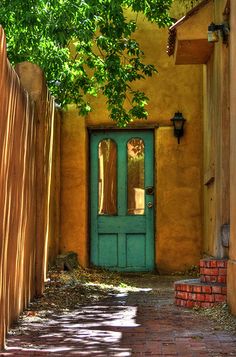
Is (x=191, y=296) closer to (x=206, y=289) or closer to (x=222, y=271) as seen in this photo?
(x=206, y=289)

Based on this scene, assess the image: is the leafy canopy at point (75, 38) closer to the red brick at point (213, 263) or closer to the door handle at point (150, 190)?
the door handle at point (150, 190)

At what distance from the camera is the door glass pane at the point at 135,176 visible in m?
12.8

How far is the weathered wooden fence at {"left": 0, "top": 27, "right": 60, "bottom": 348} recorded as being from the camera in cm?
559

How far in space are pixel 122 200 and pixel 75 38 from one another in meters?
3.36

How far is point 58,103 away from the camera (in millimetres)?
11438

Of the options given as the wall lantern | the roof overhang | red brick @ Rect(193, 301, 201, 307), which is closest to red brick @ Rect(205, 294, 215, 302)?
red brick @ Rect(193, 301, 201, 307)

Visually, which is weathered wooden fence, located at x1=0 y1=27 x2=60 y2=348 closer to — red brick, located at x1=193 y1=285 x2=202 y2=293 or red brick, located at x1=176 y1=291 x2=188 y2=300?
red brick, located at x1=176 y1=291 x2=188 y2=300

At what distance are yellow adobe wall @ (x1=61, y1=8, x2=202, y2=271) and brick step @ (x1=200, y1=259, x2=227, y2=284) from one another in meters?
4.55

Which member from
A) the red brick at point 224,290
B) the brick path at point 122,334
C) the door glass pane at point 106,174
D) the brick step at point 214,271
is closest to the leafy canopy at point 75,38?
the door glass pane at point 106,174

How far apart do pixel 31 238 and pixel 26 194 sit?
0.61 m

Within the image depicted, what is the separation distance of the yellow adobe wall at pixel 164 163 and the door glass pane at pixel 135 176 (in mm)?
321

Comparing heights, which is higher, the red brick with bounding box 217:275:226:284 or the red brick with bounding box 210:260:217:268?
the red brick with bounding box 210:260:217:268

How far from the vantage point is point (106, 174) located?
12.9 meters

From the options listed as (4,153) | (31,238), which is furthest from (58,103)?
(4,153)
